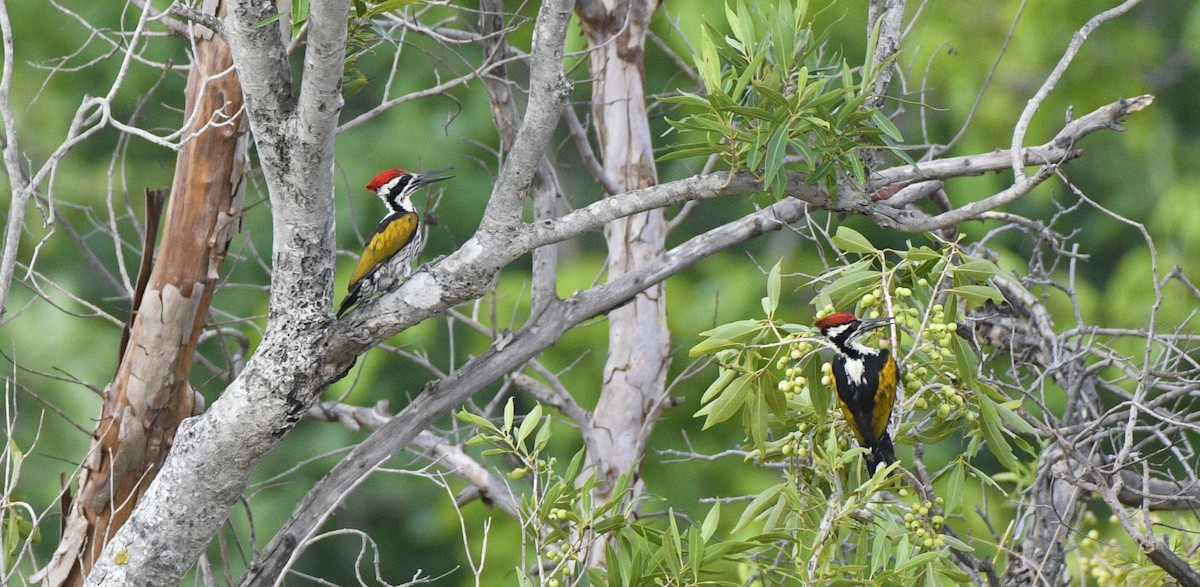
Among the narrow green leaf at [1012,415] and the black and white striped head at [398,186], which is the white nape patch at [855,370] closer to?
the narrow green leaf at [1012,415]

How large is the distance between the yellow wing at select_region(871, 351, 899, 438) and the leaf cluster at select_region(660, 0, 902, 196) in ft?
1.42

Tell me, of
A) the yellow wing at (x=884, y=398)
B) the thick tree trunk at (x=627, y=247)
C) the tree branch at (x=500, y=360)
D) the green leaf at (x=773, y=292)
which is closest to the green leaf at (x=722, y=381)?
the green leaf at (x=773, y=292)

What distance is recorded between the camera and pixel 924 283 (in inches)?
87.0

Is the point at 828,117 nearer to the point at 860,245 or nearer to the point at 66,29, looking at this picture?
the point at 860,245

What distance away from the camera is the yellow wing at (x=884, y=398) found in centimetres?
241

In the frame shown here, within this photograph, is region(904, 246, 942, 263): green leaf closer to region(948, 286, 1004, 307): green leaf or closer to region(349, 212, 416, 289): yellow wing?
region(948, 286, 1004, 307): green leaf

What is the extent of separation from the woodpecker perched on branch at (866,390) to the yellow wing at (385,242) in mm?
1254

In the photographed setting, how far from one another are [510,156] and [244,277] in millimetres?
5730

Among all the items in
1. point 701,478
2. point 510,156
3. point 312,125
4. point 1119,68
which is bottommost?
point 701,478

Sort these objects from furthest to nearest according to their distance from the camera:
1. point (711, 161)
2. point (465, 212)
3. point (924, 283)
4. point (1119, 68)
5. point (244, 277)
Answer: point (244, 277) < point (465, 212) < point (1119, 68) < point (711, 161) < point (924, 283)

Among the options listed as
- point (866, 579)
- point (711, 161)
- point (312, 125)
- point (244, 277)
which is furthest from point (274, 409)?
point (244, 277)

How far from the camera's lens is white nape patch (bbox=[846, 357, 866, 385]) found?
2.48 metres

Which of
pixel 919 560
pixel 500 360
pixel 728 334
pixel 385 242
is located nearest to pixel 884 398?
pixel 728 334

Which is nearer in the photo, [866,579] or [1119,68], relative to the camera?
[866,579]
